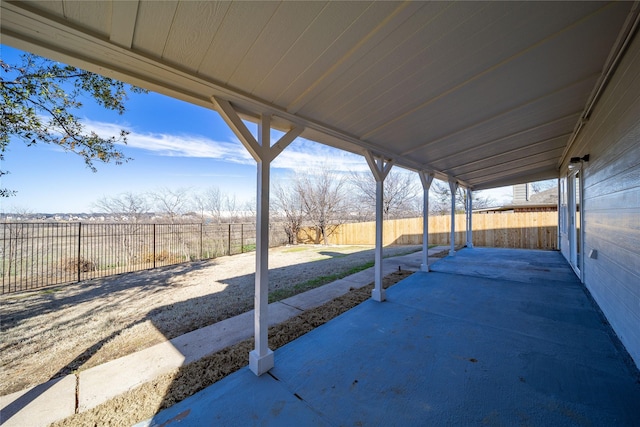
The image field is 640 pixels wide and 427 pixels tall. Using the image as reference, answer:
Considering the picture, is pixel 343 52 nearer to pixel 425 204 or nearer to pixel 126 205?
pixel 425 204

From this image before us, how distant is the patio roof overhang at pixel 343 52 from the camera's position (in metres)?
1.31

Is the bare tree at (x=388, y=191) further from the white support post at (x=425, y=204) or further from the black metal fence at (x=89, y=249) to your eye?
the white support post at (x=425, y=204)

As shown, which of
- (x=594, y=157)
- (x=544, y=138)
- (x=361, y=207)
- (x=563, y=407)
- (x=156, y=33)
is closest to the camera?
(x=156, y=33)

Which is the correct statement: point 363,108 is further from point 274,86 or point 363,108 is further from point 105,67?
point 105,67

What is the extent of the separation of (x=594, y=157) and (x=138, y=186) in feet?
47.5

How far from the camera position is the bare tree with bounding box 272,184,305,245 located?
1542 cm

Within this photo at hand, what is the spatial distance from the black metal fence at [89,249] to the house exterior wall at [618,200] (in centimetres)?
966

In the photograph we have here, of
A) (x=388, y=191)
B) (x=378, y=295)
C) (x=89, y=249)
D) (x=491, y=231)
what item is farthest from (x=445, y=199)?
(x=89, y=249)

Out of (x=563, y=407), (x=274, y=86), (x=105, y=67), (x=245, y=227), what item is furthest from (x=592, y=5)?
(x=245, y=227)

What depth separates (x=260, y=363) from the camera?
2131 mm

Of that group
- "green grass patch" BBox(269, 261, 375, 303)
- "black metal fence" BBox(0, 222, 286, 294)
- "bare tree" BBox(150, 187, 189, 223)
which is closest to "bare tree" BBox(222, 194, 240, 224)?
"bare tree" BBox(150, 187, 189, 223)

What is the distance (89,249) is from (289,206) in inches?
398

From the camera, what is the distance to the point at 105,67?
5.16 feet


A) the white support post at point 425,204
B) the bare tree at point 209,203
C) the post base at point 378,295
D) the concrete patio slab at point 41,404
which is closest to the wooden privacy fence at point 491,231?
the white support post at point 425,204
